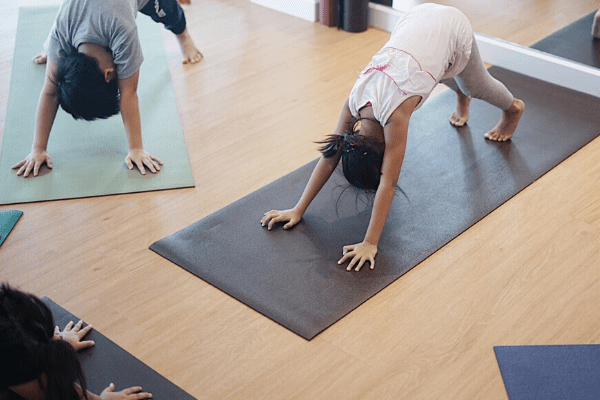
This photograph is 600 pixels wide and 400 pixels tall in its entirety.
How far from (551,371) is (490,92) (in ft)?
3.92

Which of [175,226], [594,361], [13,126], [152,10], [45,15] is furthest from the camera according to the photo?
[45,15]

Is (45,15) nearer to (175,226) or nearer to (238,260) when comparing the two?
(175,226)

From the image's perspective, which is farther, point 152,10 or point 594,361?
point 152,10

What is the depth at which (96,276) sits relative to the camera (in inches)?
83.0

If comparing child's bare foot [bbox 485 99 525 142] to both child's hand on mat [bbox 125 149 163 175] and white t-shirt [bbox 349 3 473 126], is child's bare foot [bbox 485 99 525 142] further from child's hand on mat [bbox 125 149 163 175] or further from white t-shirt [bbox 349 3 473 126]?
child's hand on mat [bbox 125 149 163 175]

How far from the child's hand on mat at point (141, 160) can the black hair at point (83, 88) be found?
248 mm

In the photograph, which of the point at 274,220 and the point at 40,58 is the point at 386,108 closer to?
the point at 274,220

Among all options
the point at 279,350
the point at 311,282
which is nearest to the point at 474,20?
the point at 311,282

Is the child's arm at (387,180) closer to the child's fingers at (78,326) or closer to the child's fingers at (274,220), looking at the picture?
the child's fingers at (274,220)

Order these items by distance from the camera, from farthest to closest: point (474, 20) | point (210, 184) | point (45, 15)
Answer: point (45, 15)
point (474, 20)
point (210, 184)

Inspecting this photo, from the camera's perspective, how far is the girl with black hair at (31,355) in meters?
1.30

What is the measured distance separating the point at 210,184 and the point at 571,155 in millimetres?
1475

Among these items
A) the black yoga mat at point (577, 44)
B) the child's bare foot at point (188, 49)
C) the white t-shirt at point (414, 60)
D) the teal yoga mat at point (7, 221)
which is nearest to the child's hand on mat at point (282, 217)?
the white t-shirt at point (414, 60)

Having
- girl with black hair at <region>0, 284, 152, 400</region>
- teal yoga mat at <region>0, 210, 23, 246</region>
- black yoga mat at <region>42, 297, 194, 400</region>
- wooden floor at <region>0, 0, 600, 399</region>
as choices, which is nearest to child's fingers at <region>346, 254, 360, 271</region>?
wooden floor at <region>0, 0, 600, 399</region>
